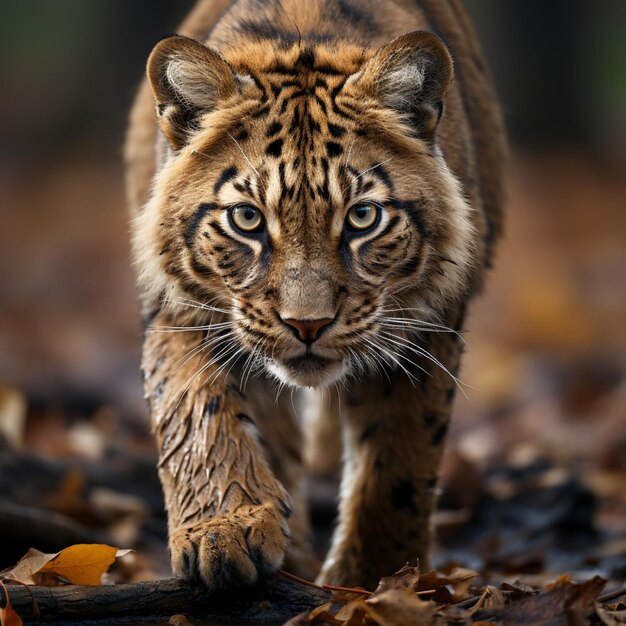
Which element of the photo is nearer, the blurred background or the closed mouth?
the closed mouth

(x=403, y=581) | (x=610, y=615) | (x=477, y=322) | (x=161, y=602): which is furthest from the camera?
(x=477, y=322)

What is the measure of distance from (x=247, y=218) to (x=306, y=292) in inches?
18.5

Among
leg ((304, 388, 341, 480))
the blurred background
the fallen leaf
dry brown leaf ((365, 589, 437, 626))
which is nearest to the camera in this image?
dry brown leaf ((365, 589, 437, 626))

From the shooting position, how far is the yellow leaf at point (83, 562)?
441 cm

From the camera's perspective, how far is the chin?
4883 mm

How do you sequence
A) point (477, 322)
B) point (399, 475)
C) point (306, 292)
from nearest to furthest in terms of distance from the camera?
point (306, 292), point (399, 475), point (477, 322)

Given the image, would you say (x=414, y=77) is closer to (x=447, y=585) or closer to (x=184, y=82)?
(x=184, y=82)

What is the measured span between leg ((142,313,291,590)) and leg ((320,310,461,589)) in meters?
0.84

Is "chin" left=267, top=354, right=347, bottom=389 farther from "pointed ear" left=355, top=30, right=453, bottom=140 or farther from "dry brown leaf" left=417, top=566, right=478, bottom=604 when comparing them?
"pointed ear" left=355, top=30, right=453, bottom=140

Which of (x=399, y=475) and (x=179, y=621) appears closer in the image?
(x=179, y=621)

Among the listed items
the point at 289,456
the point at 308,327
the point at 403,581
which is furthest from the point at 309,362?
the point at 289,456

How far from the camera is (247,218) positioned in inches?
193

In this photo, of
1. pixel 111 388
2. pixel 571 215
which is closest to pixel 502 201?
pixel 111 388

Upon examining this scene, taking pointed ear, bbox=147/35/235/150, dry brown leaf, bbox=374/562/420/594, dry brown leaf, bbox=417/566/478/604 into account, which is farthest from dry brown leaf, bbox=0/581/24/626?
pointed ear, bbox=147/35/235/150
